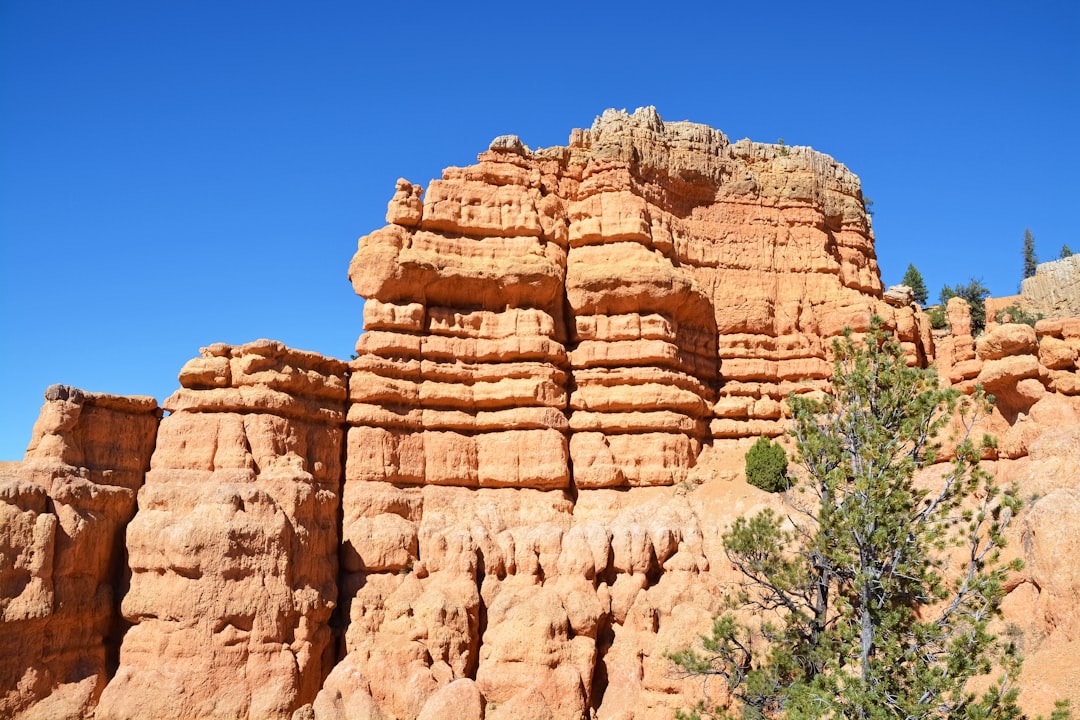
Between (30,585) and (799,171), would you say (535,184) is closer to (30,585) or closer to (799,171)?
(799,171)

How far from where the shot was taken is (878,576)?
17.3 meters

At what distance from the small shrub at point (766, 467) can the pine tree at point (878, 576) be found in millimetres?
10610

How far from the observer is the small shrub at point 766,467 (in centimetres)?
3116

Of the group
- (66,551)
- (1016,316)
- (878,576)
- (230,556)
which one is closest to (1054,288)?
(1016,316)

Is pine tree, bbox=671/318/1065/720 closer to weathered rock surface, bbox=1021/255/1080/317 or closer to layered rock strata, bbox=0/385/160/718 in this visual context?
layered rock strata, bbox=0/385/160/718

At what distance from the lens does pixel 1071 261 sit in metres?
58.8

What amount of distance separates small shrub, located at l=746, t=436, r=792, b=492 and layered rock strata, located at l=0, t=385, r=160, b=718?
21134 mm

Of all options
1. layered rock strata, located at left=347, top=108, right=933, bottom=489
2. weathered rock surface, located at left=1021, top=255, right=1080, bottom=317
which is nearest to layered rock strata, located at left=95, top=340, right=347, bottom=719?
layered rock strata, located at left=347, top=108, right=933, bottom=489

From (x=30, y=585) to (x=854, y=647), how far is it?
72.1ft

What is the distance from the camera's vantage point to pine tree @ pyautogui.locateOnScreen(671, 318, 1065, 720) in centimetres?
1608

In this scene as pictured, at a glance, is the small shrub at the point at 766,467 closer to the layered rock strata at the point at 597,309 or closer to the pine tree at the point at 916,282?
the layered rock strata at the point at 597,309

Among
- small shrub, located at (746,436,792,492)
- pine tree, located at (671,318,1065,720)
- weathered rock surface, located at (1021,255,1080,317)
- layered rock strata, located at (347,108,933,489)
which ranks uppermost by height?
weathered rock surface, located at (1021,255,1080,317)

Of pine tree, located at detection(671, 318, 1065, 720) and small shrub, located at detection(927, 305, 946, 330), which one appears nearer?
pine tree, located at detection(671, 318, 1065, 720)

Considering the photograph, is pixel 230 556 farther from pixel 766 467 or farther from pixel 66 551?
pixel 766 467
